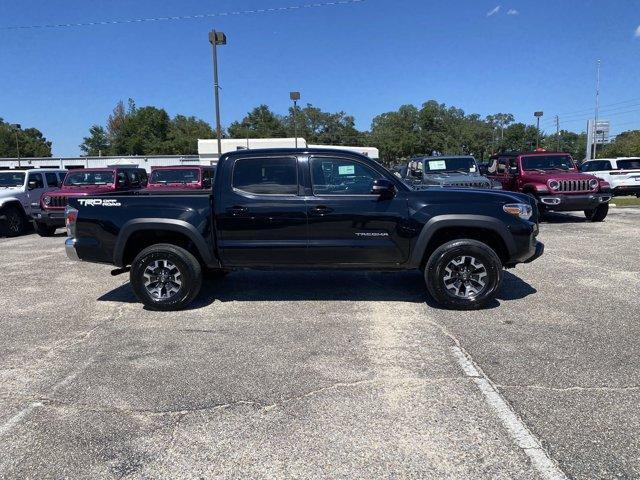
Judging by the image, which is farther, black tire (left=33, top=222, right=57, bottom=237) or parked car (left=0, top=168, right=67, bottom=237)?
parked car (left=0, top=168, right=67, bottom=237)

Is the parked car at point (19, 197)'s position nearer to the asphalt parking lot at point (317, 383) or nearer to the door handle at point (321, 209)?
the asphalt parking lot at point (317, 383)

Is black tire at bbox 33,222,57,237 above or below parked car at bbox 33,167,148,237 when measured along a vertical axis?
below

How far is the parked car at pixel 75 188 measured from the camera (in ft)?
40.1

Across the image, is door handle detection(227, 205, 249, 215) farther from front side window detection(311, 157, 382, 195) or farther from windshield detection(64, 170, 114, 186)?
windshield detection(64, 170, 114, 186)

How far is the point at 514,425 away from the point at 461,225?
8.80 ft

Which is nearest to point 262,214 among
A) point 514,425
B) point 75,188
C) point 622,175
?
point 514,425

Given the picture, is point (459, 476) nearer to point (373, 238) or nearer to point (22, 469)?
point (22, 469)

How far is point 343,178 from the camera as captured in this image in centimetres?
562

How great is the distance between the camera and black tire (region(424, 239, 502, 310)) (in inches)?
215

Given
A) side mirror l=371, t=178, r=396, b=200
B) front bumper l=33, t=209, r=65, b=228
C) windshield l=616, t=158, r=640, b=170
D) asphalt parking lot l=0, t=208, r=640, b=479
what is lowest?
asphalt parking lot l=0, t=208, r=640, b=479

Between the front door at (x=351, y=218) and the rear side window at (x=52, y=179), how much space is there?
11.9 m

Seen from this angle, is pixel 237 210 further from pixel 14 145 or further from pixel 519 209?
pixel 14 145

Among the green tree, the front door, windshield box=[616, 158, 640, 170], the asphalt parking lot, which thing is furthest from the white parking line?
the green tree

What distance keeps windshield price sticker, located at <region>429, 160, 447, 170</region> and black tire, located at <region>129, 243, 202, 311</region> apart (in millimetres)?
9481
